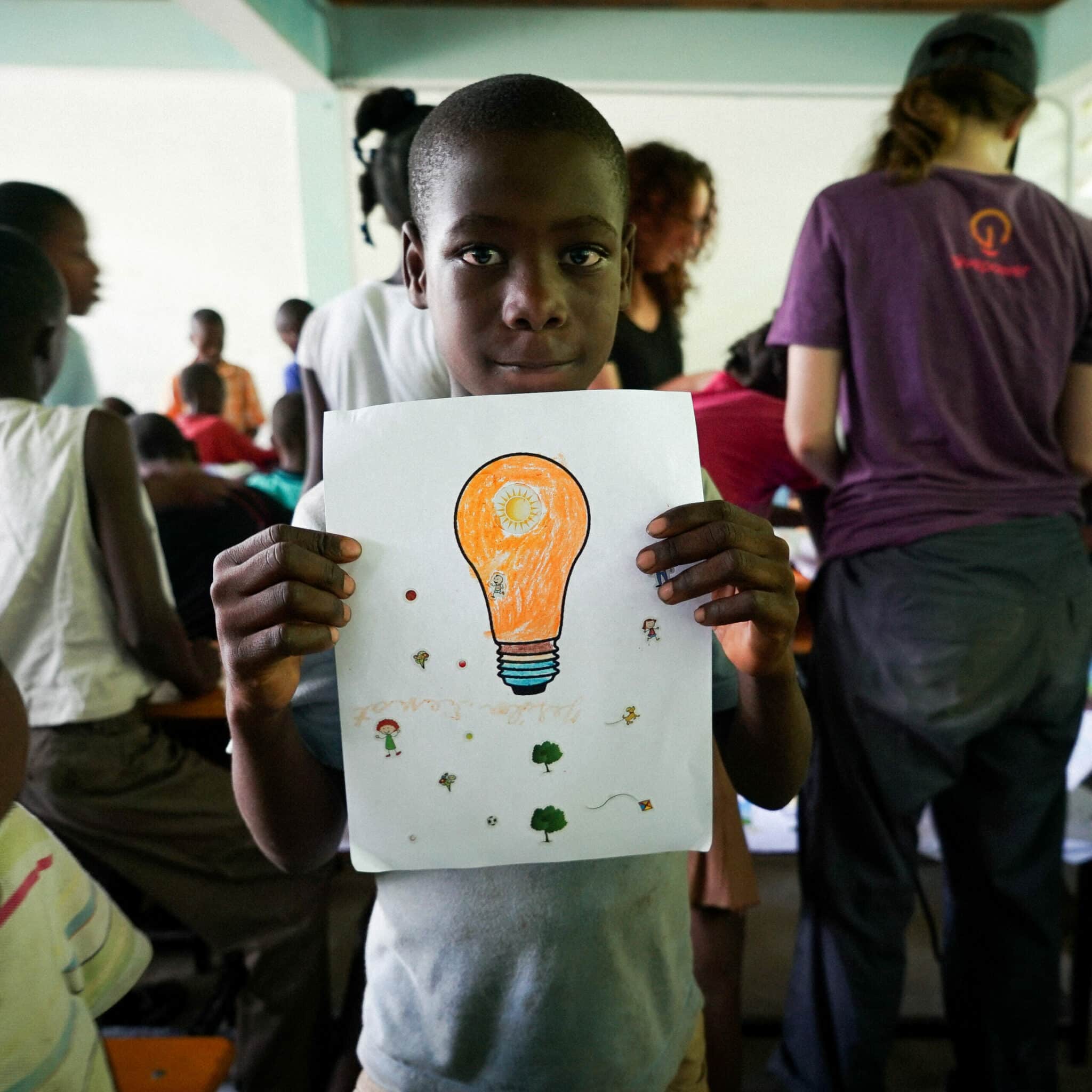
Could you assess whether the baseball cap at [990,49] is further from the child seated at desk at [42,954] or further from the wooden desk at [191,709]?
the wooden desk at [191,709]

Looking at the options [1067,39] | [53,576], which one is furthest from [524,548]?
[1067,39]

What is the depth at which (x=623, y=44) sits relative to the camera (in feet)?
17.8

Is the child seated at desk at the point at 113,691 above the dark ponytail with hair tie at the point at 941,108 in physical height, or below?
below

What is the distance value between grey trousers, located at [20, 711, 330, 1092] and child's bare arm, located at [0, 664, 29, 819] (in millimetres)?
775

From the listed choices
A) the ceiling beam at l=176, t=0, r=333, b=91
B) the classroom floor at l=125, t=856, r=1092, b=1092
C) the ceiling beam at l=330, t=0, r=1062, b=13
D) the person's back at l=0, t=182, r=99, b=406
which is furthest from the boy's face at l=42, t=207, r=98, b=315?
the ceiling beam at l=330, t=0, r=1062, b=13

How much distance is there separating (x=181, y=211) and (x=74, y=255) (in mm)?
4159

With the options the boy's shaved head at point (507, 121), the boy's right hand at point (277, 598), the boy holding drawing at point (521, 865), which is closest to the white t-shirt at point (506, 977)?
the boy holding drawing at point (521, 865)

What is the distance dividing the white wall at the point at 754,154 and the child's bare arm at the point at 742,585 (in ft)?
16.9

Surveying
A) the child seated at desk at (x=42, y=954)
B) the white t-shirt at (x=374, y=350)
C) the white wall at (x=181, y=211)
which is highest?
the white wall at (x=181, y=211)

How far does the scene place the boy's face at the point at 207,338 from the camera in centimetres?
516

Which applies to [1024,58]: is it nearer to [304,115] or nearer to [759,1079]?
[759,1079]

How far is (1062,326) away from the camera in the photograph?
1.30 meters

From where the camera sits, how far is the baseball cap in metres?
1.26

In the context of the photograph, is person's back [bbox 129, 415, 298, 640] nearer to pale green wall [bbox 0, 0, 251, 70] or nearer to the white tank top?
the white tank top
